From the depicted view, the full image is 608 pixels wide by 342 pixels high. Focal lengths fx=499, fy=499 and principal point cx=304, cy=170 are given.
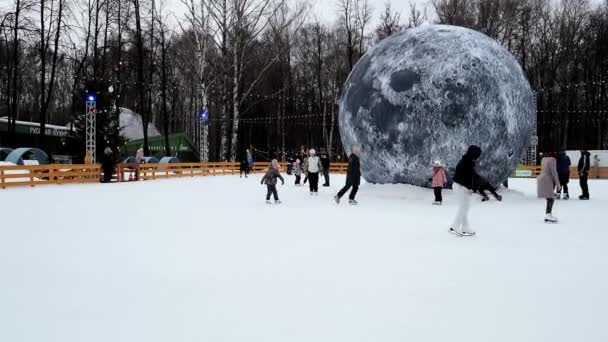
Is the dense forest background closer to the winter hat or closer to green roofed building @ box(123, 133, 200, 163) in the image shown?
green roofed building @ box(123, 133, 200, 163)

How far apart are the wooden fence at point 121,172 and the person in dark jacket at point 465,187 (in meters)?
14.9

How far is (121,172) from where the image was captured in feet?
66.5

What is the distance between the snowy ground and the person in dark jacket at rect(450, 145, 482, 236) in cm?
24

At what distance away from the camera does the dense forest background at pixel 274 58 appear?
2591cm

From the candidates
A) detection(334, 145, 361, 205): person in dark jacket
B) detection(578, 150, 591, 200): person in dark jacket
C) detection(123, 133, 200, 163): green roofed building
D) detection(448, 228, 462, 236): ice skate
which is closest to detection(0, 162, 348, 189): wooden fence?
detection(123, 133, 200, 163): green roofed building

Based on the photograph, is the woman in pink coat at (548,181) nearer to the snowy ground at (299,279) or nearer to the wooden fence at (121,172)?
the snowy ground at (299,279)

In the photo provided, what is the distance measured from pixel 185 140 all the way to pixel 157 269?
1309 inches

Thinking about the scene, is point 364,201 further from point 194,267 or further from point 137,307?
point 137,307

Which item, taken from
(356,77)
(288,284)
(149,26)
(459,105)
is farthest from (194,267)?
(149,26)

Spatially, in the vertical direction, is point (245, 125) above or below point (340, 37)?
below

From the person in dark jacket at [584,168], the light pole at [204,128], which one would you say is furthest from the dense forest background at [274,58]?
the person in dark jacket at [584,168]

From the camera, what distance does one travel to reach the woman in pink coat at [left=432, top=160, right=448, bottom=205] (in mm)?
10469

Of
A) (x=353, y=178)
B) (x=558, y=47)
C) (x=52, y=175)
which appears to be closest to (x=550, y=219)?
(x=353, y=178)

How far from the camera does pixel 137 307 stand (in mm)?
3613
